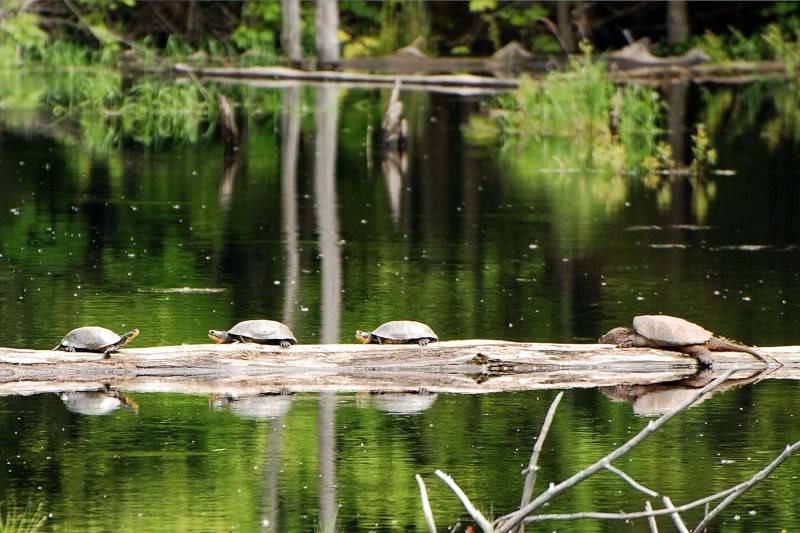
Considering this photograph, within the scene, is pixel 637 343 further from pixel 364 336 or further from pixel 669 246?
pixel 669 246

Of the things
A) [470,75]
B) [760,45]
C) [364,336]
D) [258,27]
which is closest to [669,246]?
[364,336]

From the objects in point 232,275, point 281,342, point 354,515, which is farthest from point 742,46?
point 354,515

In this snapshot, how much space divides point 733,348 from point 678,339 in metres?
0.36

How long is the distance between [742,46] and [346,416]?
37260 millimetres

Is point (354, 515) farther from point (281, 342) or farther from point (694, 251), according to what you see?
point (694, 251)

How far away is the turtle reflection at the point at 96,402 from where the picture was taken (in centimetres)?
966

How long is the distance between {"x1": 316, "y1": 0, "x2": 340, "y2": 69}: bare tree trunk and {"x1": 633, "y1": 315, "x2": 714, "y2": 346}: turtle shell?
3206 cm

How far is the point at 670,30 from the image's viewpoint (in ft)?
149

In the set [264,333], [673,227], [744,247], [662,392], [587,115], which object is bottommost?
[662,392]

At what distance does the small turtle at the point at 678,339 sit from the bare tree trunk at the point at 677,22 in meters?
35.3

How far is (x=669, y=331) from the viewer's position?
10.8 meters

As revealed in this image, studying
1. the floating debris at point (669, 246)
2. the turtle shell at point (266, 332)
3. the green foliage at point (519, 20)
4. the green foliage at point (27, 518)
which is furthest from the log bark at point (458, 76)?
the green foliage at point (27, 518)

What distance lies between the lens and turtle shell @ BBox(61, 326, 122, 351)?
10.2m

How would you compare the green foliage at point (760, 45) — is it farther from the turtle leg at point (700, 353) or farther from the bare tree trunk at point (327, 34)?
the turtle leg at point (700, 353)
